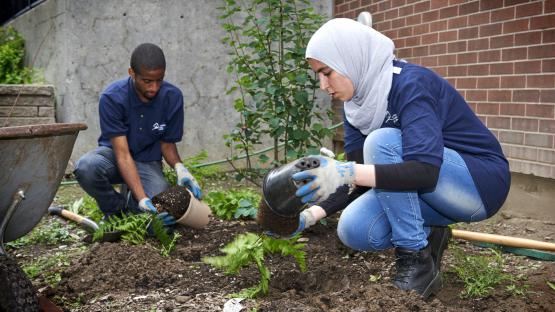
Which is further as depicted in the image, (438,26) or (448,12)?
(438,26)

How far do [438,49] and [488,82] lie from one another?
630 mm

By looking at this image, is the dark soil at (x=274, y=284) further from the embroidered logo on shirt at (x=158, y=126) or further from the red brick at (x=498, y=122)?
the red brick at (x=498, y=122)

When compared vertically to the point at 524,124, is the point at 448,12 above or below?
above

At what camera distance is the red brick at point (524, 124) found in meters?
3.61

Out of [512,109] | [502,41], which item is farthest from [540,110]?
[502,41]

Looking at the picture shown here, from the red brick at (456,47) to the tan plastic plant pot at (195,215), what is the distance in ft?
7.47

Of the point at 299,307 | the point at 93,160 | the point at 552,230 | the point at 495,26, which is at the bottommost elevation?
the point at 552,230

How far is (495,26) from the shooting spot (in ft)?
12.7

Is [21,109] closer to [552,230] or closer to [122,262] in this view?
[122,262]

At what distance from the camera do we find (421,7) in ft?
15.1

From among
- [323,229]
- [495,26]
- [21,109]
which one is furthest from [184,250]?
[21,109]

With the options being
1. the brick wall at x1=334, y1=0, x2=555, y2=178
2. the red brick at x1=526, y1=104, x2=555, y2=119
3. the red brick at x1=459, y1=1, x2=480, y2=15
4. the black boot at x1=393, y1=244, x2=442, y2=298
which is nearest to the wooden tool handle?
the black boot at x1=393, y1=244, x2=442, y2=298

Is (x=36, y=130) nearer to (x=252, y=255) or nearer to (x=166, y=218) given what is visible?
(x=252, y=255)

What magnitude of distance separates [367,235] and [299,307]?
1.95ft
